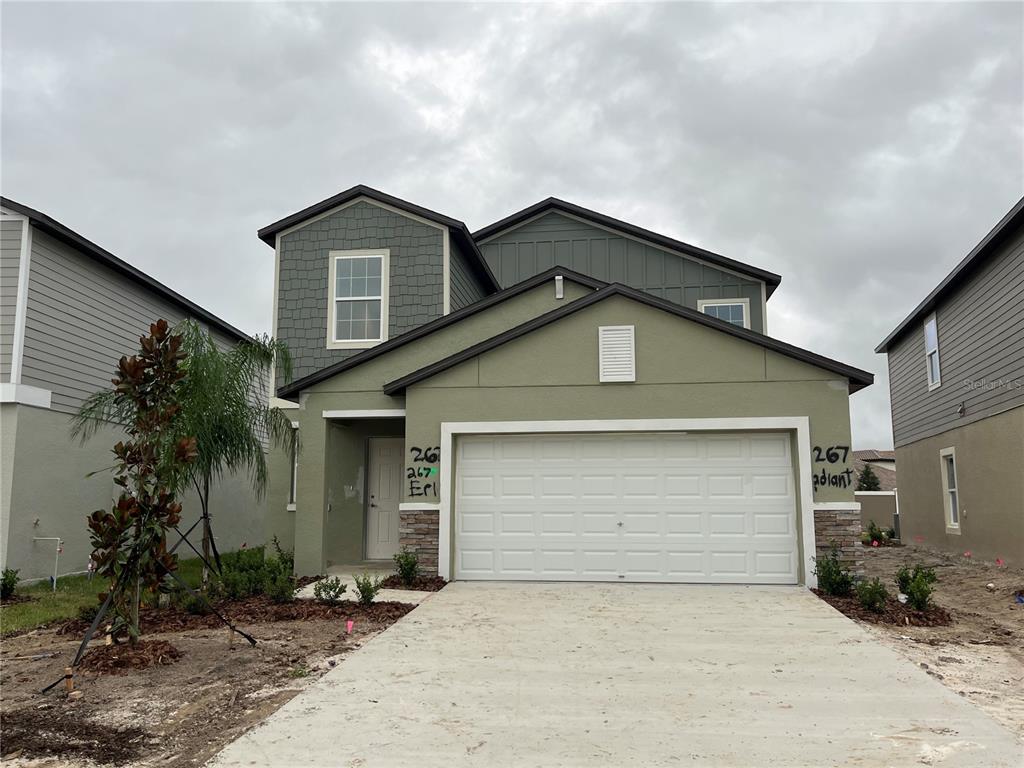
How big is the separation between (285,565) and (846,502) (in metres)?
8.42

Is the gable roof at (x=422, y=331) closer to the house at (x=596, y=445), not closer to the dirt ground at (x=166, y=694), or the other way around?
the house at (x=596, y=445)

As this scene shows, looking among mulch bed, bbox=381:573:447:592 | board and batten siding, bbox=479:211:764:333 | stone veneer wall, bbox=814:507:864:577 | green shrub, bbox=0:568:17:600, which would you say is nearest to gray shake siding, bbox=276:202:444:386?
board and batten siding, bbox=479:211:764:333

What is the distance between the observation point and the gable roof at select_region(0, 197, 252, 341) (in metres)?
12.2

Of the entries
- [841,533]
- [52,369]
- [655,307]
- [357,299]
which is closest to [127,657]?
[655,307]

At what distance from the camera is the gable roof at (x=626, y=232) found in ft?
55.6

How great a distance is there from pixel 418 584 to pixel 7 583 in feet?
19.3

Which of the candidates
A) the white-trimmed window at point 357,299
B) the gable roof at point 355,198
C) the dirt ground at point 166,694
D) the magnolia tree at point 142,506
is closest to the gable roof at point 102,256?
the white-trimmed window at point 357,299

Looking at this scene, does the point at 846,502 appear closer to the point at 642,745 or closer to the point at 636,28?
the point at 642,745

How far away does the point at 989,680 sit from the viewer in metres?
6.35

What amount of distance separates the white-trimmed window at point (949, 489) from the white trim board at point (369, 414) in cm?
1230

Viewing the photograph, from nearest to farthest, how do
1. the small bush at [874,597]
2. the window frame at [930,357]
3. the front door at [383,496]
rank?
1. the small bush at [874,597]
2. the front door at [383,496]
3. the window frame at [930,357]

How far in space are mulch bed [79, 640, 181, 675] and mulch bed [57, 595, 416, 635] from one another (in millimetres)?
1196

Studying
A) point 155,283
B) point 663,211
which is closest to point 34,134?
point 155,283

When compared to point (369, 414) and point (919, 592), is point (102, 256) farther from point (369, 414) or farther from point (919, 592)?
point (919, 592)
